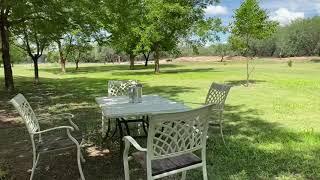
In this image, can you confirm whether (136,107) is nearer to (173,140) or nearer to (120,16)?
(173,140)

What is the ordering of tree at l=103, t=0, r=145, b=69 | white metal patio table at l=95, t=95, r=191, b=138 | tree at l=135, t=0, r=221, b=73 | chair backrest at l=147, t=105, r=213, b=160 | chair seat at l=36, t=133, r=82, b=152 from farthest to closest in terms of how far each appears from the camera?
tree at l=135, t=0, r=221, b=73 < tree at l=103, t=0, r=145, b=69 < white metal patio table at l=95, t=95, r=191, b=138 < chair seat at l=36, t=133, r=82, b=152 < chair backrest at l=147, t=105, r=213, b=160

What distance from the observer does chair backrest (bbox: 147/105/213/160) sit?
3643mm

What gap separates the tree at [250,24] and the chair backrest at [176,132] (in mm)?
18437

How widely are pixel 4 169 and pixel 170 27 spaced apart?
105 ft

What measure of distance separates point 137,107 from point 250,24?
57.8ft

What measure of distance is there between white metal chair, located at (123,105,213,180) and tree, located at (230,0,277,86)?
60.3 ft

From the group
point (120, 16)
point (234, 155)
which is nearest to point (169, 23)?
point (120, 16)

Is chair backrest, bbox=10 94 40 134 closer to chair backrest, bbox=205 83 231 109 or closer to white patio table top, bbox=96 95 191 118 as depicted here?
white patio table top, bbox=96 95 191 118

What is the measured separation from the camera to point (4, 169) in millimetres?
5910

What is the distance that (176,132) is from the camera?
3.80m

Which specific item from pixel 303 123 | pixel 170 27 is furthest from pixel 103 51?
pixel 303 123

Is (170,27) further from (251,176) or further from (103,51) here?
(103,51)

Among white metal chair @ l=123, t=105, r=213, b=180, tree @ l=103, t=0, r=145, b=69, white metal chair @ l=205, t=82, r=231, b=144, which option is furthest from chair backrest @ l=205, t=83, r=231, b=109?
tree @ l=103, t=0, r=145, b=69

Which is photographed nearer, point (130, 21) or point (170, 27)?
point (130, 21)
